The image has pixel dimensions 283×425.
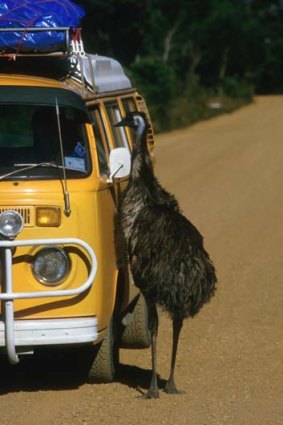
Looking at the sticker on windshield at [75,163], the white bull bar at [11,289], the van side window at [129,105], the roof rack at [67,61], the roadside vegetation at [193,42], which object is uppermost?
the roadside vegetation at [193,42]

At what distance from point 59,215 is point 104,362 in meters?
1.23

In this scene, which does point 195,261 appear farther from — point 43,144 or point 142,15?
point 142,15

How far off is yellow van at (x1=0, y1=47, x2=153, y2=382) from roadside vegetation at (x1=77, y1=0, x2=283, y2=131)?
35.0 metres

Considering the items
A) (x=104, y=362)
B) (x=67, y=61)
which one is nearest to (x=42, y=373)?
(x=104, y=362)

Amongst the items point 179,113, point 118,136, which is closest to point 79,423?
point 118,136

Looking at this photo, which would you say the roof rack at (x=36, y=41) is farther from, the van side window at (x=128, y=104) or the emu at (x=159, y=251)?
the van side window at (x=128, y=104)

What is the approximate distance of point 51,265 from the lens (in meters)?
6.74

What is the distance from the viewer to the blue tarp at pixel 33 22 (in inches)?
275

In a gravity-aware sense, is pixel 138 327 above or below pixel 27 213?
below

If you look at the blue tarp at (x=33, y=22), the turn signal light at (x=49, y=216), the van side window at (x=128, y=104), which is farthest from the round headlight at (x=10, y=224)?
the van side window at (x=128, y=104)

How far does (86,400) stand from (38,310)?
0.81 metres

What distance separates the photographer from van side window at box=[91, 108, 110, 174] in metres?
7.26

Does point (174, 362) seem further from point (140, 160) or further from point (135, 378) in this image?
point (140, 160)

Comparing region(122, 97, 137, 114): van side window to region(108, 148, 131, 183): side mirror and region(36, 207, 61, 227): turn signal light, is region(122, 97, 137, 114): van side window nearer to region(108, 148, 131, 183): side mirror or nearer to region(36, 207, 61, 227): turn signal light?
region(108, 148, 131, 183): side mirror
